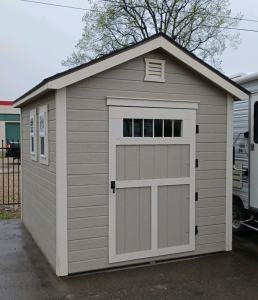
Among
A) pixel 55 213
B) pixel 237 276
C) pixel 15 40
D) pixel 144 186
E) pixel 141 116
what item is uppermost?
pixel 15 40

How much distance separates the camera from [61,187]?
13.5 feet

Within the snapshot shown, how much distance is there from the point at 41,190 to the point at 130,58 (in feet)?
7.89

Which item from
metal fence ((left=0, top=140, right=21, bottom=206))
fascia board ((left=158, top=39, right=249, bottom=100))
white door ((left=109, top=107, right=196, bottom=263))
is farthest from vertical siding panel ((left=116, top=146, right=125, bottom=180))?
metal fence ((left=0, top=140, right=21, bottom=206))

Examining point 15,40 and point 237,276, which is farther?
point 15,40

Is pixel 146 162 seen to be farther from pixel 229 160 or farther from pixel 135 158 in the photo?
pixel 229 160

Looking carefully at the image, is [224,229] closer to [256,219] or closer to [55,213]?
[256,219]

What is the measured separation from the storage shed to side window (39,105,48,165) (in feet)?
0.05

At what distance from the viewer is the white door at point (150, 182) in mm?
4414

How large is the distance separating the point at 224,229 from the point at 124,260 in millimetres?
1678

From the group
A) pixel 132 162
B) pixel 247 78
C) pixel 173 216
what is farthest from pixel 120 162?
pixel 247 78

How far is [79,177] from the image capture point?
423 cm

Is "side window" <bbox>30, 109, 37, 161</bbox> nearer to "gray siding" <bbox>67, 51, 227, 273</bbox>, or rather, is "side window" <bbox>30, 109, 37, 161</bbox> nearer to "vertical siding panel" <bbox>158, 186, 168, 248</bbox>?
"gray siding" <bbox>67, 51, 227, 273</bbox>

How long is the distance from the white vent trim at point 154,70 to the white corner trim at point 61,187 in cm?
120

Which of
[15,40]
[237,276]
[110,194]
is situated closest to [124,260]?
[110,194]
